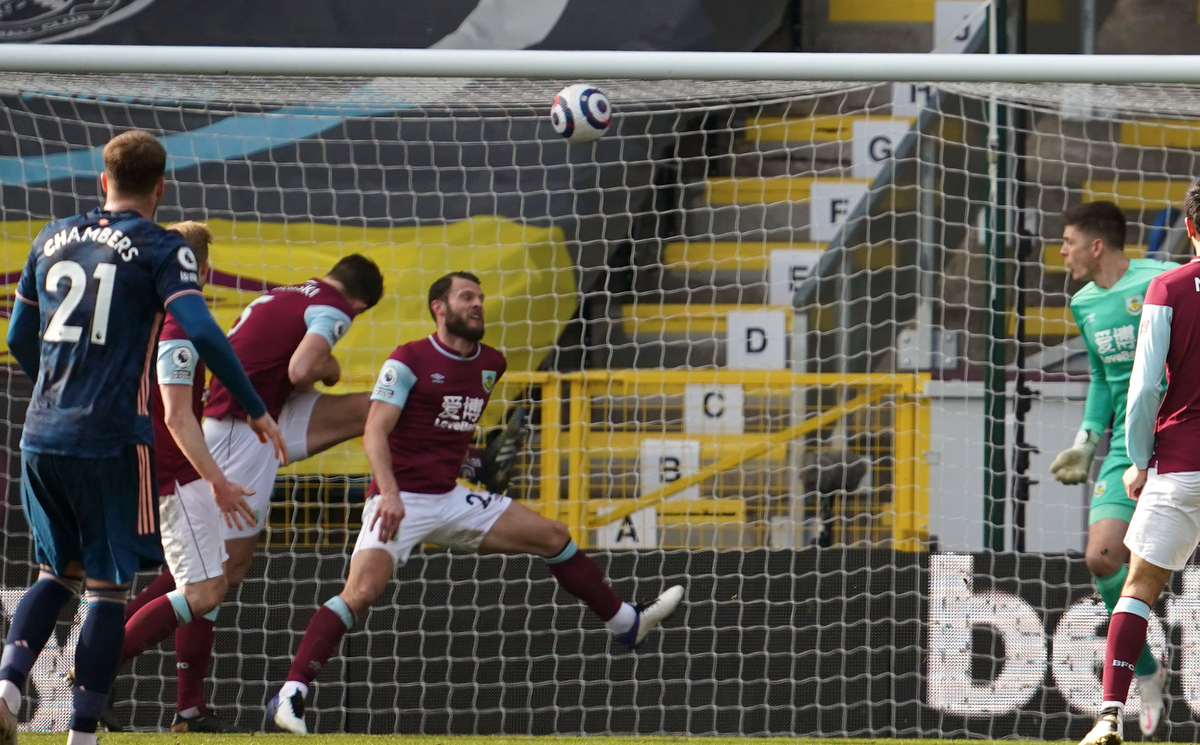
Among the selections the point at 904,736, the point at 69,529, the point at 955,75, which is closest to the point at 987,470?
the point at 904,736

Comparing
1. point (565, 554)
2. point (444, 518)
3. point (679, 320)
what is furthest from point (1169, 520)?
point (679, 320)

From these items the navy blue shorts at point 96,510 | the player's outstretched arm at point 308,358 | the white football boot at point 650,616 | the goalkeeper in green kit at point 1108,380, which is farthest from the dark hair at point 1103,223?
the navy blue shorts at point 96,510

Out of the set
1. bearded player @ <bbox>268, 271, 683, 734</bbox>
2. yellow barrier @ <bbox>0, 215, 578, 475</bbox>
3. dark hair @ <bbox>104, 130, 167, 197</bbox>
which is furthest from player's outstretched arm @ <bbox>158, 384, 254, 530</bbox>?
yellow barrier @ <bbox>0, 215, 578, 475</bbox>

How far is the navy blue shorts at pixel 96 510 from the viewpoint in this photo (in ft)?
11.4

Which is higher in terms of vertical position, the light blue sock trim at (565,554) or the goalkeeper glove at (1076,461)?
the goalkeeper glove at (1076,461)

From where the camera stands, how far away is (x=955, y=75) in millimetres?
5355

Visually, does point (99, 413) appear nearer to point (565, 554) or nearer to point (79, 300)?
point (79, 300)

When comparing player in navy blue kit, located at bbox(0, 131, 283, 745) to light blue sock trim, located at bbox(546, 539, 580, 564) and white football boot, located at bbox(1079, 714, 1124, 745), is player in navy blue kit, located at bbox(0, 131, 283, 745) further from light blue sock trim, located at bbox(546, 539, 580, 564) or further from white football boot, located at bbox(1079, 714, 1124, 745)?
white football boot, located at bbox(1079, 714, 1124, 745)

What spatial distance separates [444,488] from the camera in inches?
211

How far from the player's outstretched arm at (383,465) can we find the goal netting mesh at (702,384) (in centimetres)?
66

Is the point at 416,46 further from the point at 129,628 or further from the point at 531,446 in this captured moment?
the point at 129,628

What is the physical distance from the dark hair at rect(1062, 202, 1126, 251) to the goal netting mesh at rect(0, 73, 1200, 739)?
404 mm

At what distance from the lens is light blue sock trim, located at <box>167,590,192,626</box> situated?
4.82 meters

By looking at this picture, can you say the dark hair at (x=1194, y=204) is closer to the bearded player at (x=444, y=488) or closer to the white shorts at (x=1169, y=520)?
the white shorts at (x=1169, y=520)
